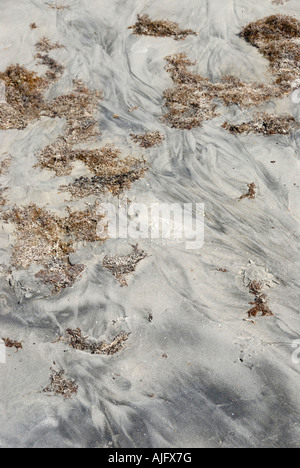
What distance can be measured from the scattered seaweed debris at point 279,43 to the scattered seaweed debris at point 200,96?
1.72ft

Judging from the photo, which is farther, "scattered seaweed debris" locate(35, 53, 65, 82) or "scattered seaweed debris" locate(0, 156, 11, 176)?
"scattered seaweed debris" locate(35, 53, 65, 82)

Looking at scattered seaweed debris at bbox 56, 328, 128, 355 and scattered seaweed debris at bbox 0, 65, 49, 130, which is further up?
scattered seaweed debris at bbox 0, 65, 49, 130

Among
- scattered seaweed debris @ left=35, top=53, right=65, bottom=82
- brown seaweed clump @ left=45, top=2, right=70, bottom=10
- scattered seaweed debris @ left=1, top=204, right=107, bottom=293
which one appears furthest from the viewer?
brown seaweed clump @ left=45, top=2, right=70, bottom=10

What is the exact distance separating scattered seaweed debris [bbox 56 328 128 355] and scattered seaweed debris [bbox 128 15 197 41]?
6739mm

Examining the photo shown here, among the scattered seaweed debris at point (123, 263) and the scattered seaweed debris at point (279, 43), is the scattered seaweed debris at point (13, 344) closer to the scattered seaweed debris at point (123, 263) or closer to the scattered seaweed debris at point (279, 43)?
the scattered seaweed debris at point (123, 263)

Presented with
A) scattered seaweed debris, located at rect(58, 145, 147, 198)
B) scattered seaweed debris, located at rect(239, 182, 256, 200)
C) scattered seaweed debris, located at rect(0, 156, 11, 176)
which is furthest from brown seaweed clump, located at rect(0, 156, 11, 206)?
scattered seaweed debris, located at rect(239, 182, 256, 200)

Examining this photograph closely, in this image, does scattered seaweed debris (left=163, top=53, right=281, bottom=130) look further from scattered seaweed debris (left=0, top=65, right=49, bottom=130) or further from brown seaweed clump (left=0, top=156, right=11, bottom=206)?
brown seaweed clump (left=0, top=156, right=11, bottom=206)

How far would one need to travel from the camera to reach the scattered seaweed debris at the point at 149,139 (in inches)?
239

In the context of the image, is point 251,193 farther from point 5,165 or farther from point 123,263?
point 5,165

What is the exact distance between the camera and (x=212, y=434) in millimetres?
3467

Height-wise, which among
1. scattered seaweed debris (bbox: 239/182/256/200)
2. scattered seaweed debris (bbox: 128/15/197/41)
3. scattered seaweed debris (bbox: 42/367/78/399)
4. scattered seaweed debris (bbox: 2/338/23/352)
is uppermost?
scattered seaweed debris (bbox: 128/15/197/41)

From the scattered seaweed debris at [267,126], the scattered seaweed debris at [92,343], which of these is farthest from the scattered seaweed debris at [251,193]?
the scattered seaweed debris at [92,343]

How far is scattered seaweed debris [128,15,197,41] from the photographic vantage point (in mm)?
8016

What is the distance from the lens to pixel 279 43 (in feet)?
25.0
